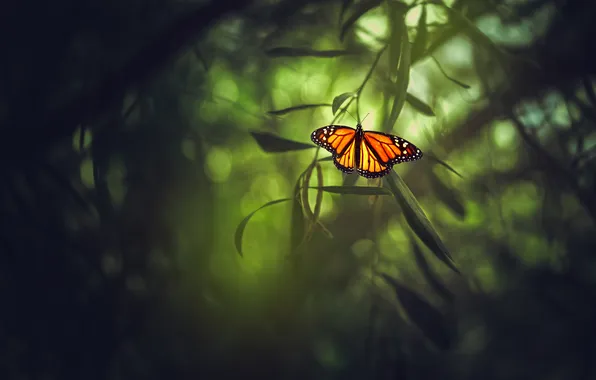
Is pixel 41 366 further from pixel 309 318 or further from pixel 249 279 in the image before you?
pixel 309 318

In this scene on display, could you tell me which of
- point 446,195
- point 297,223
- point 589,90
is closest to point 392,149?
point 297,223

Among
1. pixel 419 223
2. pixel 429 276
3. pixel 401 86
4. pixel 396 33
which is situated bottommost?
pixel 419 223

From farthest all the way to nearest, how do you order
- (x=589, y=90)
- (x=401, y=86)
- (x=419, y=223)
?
1. (x=589, y=90)
2. (x=401, y=86)
3. (x=419, y=223)

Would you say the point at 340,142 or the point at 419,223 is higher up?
the point at 340,142

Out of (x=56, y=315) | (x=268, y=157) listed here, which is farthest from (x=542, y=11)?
(x=56, y=315)

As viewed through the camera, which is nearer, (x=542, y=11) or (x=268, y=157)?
(x=542, y=11)

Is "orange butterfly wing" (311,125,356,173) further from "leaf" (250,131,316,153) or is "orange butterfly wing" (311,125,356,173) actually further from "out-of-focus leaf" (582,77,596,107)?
"out-of-focus leaf" (582,77,596,107)

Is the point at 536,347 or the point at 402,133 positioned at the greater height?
the point at 402,133

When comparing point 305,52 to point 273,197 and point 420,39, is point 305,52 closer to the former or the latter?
point 420,39
